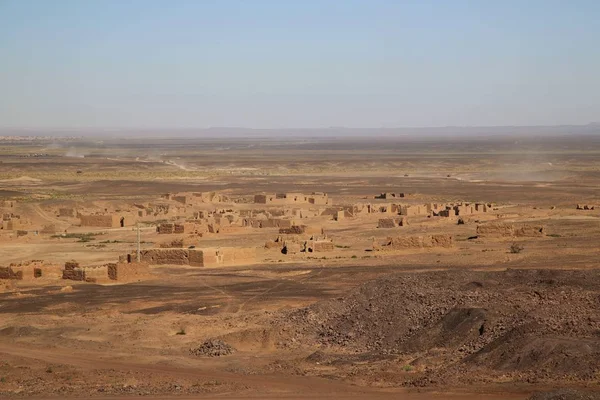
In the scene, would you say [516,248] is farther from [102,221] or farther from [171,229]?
[102,221]

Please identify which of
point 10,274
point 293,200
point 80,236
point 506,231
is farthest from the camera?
point 293,200

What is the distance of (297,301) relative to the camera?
30438mm

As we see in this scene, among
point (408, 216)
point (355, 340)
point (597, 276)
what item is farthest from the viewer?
point (408, 216)

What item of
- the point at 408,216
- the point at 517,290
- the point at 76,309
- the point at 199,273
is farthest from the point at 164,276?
the point at 408,216

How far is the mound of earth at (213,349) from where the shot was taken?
23.5 m

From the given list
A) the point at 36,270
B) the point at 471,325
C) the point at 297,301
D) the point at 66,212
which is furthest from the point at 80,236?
the point at 471,325

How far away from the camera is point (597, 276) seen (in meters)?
26.5

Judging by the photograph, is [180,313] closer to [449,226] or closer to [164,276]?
[164,276]

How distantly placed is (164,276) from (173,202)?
3418 cm

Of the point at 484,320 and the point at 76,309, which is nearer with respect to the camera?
the point at 484,320

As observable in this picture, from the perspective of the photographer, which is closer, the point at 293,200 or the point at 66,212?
the point at 66,212

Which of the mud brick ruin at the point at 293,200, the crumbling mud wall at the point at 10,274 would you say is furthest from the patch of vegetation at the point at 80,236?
the mud brick ruin at the point at 293,200

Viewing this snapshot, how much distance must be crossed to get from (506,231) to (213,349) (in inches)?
1032

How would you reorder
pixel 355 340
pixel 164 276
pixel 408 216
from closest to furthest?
pixel 355 340, pixel 164 276, pixel 408 216
